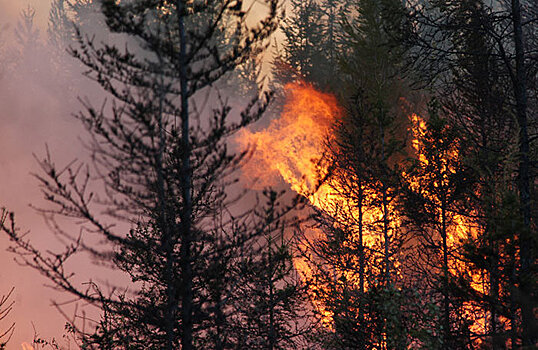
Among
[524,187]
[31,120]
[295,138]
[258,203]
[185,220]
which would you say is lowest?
[185,220]

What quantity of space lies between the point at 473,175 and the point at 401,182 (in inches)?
72.0

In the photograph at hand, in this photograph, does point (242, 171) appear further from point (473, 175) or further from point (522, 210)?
point (522, 210)

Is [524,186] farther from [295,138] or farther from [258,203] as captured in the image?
[295,138]

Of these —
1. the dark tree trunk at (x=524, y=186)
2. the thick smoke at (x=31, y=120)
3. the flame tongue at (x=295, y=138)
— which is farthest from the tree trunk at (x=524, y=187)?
the thick smoke at (x=31, y=120)

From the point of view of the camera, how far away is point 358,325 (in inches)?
484

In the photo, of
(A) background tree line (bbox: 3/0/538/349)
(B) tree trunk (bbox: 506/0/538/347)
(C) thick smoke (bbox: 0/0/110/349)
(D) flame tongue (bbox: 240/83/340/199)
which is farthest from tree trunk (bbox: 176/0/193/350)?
(C) thick smoke (bbox: 0/0/110/349)

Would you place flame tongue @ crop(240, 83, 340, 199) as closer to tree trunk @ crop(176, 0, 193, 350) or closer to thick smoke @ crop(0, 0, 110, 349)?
thick smoke @ crop(0, 0, 110, 349)

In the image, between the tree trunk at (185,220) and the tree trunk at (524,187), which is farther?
the tree trunk at (524,187)

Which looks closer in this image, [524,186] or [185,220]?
[185,220]

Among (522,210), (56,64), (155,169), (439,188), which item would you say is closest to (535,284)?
(522,210)

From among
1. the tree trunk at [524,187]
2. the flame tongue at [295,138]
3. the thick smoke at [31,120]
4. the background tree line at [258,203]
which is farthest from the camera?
Answer: the thick smoke at [31,120]

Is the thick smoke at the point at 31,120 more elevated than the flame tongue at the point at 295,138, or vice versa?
the thick smoke at the point at 31,120

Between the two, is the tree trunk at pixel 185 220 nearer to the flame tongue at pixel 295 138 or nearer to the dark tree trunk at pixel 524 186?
the dark tree trunk at pixel 524 186

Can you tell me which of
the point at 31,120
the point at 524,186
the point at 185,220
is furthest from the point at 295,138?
the point at 31,120
